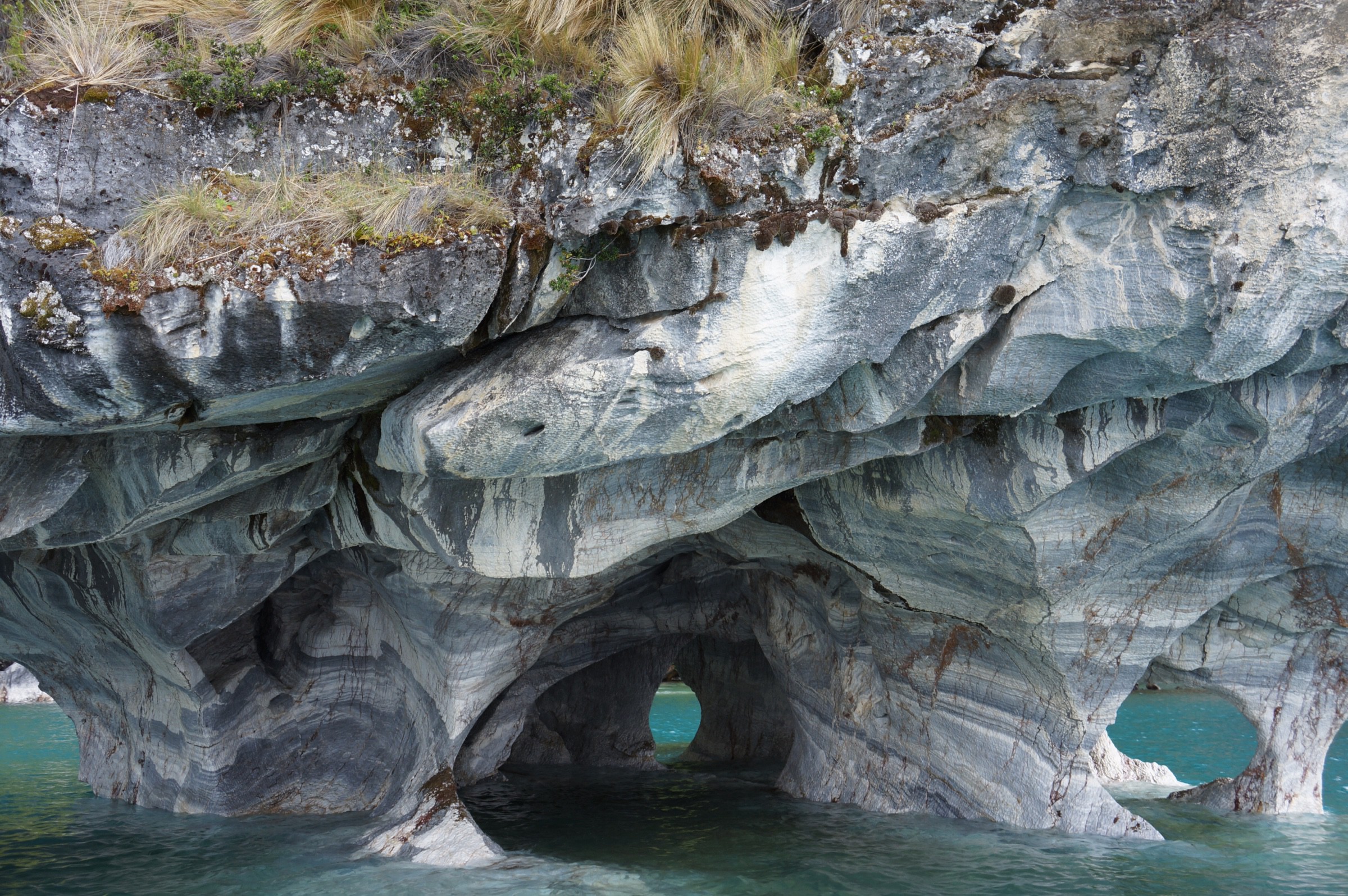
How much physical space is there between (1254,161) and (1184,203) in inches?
18.2

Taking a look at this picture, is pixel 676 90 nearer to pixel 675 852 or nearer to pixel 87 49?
pixel 87 49

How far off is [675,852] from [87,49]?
9.33 metres

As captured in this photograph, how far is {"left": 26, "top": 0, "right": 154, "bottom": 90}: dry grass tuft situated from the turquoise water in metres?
6.91

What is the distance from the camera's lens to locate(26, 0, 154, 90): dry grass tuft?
6766mm

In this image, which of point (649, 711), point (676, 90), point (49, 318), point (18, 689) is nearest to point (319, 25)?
point (676, 90)

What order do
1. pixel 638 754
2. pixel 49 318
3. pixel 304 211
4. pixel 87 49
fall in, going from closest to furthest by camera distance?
pixel 49 318
pixel 304 211
pixel 87 49
pixel 638 754

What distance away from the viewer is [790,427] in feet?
28.2

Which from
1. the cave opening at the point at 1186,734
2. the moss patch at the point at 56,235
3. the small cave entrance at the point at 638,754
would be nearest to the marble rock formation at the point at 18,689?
the small cave entrance at the point at 638,754

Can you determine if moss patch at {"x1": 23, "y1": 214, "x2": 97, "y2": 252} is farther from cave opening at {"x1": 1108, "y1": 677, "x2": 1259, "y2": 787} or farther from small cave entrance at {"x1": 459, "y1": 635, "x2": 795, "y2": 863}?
cave opening at {"x1": 1108, "y1": 677, "x2": 1259, "y2": 787}

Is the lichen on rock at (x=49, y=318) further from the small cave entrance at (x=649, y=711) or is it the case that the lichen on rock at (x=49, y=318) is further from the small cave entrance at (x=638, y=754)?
the small cave entrance at (x=649, y=711)

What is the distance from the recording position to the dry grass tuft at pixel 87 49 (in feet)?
22.2

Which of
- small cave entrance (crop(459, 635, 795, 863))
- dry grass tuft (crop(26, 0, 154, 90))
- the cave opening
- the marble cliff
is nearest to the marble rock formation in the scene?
the marble cliff

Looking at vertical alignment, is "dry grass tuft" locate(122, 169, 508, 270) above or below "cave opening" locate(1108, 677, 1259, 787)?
above

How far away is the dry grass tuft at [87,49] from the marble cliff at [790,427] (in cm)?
25
